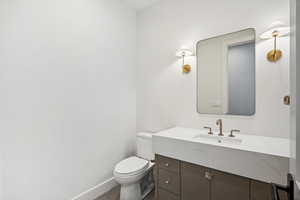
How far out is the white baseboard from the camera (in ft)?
Answer: 5.74

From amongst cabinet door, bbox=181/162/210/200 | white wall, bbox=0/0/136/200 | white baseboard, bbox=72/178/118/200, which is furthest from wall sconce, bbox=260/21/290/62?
white baseboard, bbox=72/178/118/200

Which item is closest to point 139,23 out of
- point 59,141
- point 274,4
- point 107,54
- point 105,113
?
point 107,54

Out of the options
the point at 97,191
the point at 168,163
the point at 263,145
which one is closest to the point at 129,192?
the point at 97,191

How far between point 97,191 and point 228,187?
1512 millimetres

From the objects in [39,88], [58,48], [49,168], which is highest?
[58,48]

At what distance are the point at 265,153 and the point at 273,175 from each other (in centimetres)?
15

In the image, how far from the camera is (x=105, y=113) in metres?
2.01

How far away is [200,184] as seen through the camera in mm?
1371

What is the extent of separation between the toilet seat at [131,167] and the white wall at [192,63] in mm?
588

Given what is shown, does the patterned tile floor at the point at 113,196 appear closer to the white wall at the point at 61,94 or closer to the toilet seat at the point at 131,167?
the white wall at the point at 61,94

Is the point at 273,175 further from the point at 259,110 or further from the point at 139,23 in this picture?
the point at 139,23

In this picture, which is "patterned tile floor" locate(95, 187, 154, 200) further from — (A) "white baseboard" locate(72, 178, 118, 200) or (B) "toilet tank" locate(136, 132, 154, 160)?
(B) "toilet tank" locate(136, 132, 154, 160)

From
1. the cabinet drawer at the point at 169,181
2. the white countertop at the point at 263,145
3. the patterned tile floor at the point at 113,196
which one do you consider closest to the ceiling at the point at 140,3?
the white countertop at the point at 263,145

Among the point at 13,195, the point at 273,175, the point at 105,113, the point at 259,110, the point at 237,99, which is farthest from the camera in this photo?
the point at 105,113
